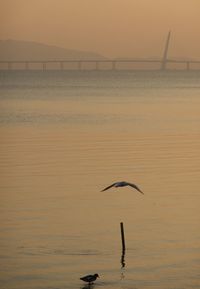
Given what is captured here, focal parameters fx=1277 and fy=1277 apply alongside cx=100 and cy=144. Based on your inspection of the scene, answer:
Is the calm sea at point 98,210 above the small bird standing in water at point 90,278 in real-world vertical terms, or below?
above

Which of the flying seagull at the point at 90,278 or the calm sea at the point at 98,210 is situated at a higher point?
the calm sea at the point at 98,210

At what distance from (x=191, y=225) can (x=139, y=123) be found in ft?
93.4

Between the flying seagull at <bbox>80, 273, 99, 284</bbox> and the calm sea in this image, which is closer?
the flying seagull at <bbox>80, 273, 99, 284</bbox>

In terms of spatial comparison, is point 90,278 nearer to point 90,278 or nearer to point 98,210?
point 90,278

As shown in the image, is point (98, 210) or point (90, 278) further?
point (98, 210)

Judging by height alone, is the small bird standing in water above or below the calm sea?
below

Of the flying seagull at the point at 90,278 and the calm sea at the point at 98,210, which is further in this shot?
the calm sea at the point at 98,210

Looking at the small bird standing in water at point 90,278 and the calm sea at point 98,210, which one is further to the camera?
the calm sea at point 98,210

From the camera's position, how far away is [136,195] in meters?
26.6

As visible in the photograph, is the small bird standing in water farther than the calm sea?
No

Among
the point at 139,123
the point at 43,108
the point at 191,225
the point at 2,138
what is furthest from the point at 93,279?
the point at 43,108

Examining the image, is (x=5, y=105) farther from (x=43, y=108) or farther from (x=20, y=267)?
(x=20, y=267)

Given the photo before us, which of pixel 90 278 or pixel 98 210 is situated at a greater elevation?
pixel 98 210

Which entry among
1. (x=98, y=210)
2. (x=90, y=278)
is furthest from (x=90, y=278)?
(x=98, y=210)
